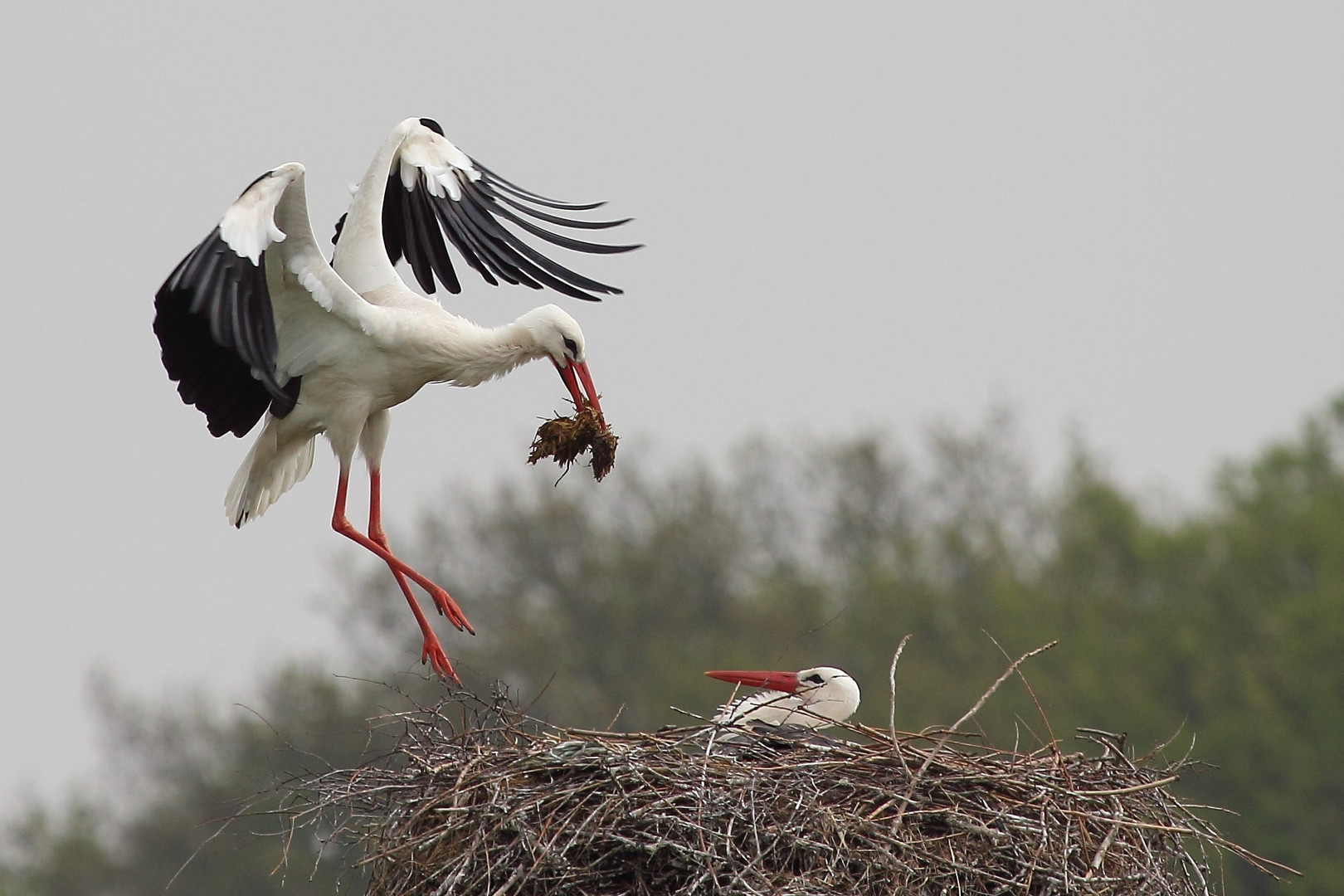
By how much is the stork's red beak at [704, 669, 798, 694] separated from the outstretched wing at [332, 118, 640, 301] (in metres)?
1.69

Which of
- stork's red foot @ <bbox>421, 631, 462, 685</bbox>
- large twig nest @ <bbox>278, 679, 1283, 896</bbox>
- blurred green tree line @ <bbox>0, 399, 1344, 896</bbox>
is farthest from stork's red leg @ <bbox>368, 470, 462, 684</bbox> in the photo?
blurred green tree line @ <bbox>0, 399, 1344, 896</bbox>

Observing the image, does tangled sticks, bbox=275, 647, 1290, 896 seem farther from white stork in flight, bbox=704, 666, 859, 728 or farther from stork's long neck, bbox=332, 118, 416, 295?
stork's long neck, bbox=332, 118, 416, 295

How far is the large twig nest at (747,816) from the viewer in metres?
4.98

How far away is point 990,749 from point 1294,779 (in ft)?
47.0

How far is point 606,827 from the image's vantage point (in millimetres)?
5086

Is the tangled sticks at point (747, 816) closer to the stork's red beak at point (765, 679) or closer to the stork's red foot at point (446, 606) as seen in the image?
the stork's red foot at point (446, 606)

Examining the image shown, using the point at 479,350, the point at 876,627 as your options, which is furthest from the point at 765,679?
the point at 876,627

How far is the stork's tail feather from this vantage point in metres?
7.38

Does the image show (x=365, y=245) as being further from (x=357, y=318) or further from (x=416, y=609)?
(x=416, y=609)

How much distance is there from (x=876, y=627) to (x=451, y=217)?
57.8 feet

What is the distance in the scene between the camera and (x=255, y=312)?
6.25 m

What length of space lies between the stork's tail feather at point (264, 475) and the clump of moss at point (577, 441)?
1.42m

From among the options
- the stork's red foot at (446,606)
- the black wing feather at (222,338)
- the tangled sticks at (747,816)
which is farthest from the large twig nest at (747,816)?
the black wing feather at (222,338)

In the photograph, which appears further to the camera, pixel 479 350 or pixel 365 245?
pixel 365 245
